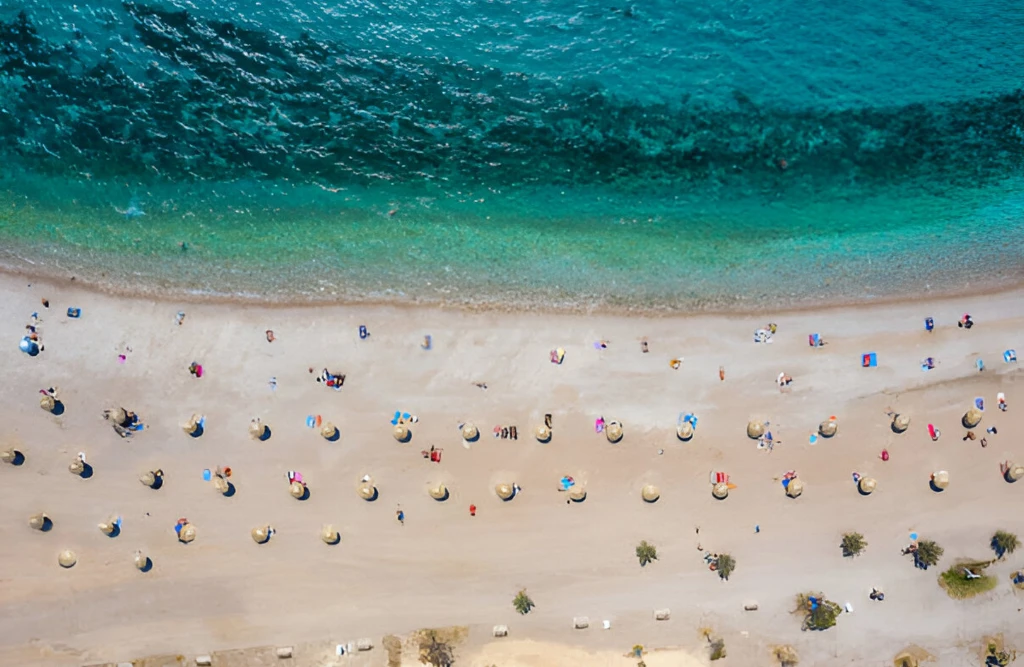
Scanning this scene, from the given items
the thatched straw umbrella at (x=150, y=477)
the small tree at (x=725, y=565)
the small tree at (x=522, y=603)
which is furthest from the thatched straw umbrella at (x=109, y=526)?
the small tree at (x=725, y=565)

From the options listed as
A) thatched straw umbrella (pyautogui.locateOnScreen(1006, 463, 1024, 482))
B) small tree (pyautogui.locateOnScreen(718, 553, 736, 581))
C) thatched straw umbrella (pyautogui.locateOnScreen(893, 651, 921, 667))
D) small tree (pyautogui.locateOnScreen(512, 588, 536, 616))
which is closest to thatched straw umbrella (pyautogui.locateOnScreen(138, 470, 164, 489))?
small tree (pyautogui.locateOnScreen(512, 588, 536, 616))

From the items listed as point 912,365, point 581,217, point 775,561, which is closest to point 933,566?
point 775,561

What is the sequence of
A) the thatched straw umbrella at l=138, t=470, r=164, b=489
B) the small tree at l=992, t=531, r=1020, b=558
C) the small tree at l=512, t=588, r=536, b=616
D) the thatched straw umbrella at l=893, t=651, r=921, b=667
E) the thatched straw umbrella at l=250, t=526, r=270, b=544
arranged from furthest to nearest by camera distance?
the small tree at l=992, t=531, r=1020, b=558 < the thatched straw umbrella at l=893, t=651, r=921, b=667 < the small tree at l=512, t=588, r=536, b=616 < the thatched straw umbrella at l=250, t=526, r=270, b=544 < the thatched straw umbrella at l=138, t=470, r=164, b=489

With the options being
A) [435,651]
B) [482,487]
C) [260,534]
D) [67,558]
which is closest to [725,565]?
[482,487]

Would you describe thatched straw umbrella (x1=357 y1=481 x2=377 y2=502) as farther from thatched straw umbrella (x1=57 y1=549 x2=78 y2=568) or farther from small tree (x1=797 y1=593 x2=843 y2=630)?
small tree (x1=797 y1=593 x2=843 y2=630)

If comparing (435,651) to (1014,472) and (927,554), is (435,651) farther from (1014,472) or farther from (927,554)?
(1014,472)

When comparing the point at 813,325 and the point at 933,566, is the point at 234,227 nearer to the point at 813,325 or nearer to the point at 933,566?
the point at 813,325

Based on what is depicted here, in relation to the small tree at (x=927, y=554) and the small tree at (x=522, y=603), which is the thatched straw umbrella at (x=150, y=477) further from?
the small tree at (x=927, y=554)
